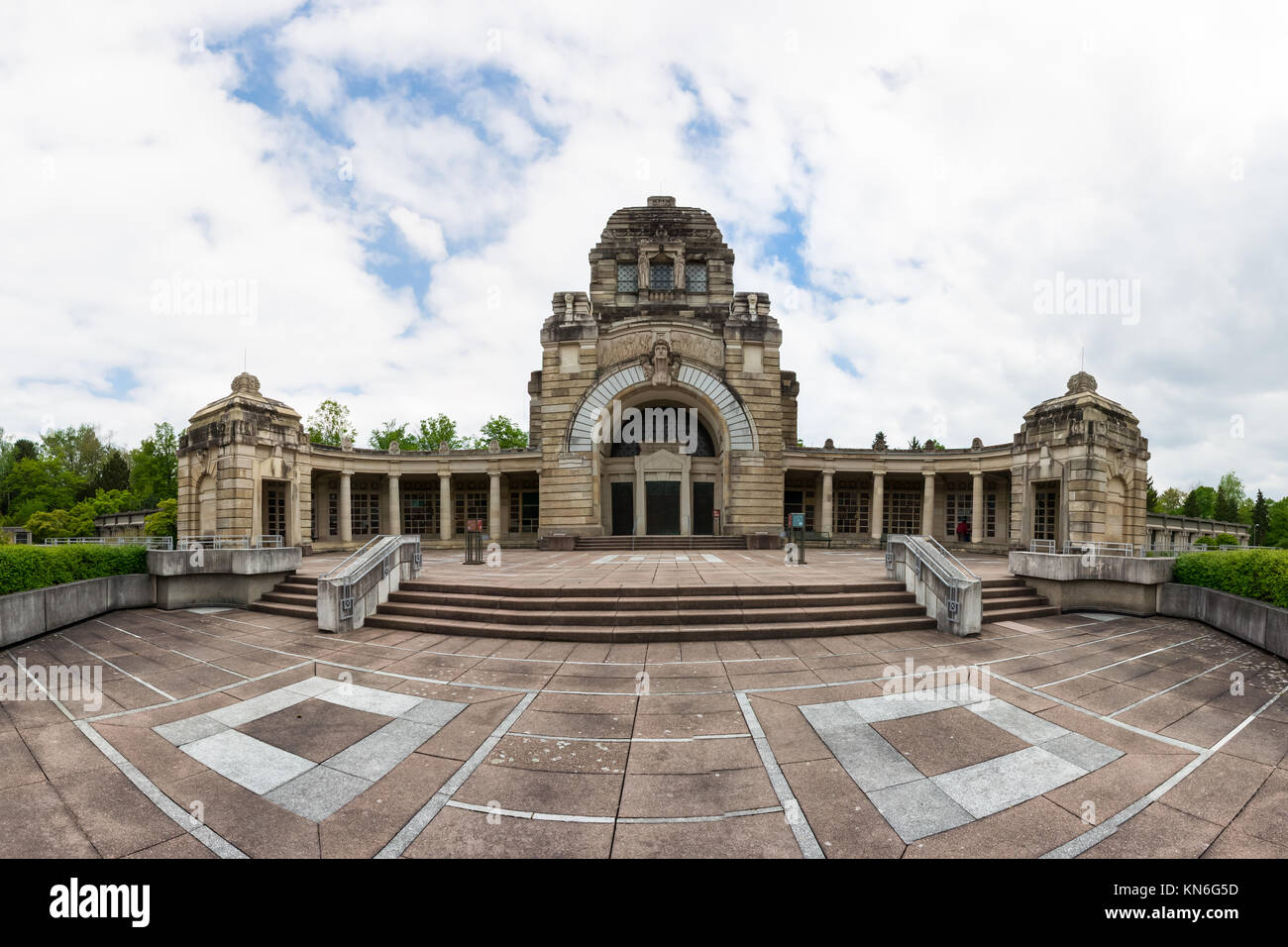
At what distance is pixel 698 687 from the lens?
7215 millimetres

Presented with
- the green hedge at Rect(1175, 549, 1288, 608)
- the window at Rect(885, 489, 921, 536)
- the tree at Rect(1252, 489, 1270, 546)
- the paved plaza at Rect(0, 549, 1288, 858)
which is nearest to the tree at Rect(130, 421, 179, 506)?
the paved plaza at Rect(0, 549, 1288, 858)

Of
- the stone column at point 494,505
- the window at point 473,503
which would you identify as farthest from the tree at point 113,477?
the stone column at point 494,505

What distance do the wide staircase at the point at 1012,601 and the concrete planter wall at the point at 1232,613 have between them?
8.14 feet

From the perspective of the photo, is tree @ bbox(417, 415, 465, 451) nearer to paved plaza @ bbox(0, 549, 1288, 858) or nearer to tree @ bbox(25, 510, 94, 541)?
tree @ bbox(25, 510, 94, 541)

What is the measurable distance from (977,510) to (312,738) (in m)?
31.0

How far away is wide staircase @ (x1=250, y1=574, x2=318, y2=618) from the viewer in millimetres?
11984

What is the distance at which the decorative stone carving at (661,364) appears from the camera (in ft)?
88.1

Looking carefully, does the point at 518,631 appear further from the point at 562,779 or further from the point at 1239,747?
the point at 1239,747

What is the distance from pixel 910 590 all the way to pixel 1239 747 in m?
5.89

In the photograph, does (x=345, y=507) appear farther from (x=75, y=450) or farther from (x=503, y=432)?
(x=75, y=450)

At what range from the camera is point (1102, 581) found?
12805 millimetres

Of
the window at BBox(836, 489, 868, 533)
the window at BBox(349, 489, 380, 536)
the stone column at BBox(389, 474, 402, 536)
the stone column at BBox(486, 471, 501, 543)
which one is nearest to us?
the stone column at BBox(389, 474, 402, 536)

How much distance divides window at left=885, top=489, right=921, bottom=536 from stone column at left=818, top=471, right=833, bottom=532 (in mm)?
3877
